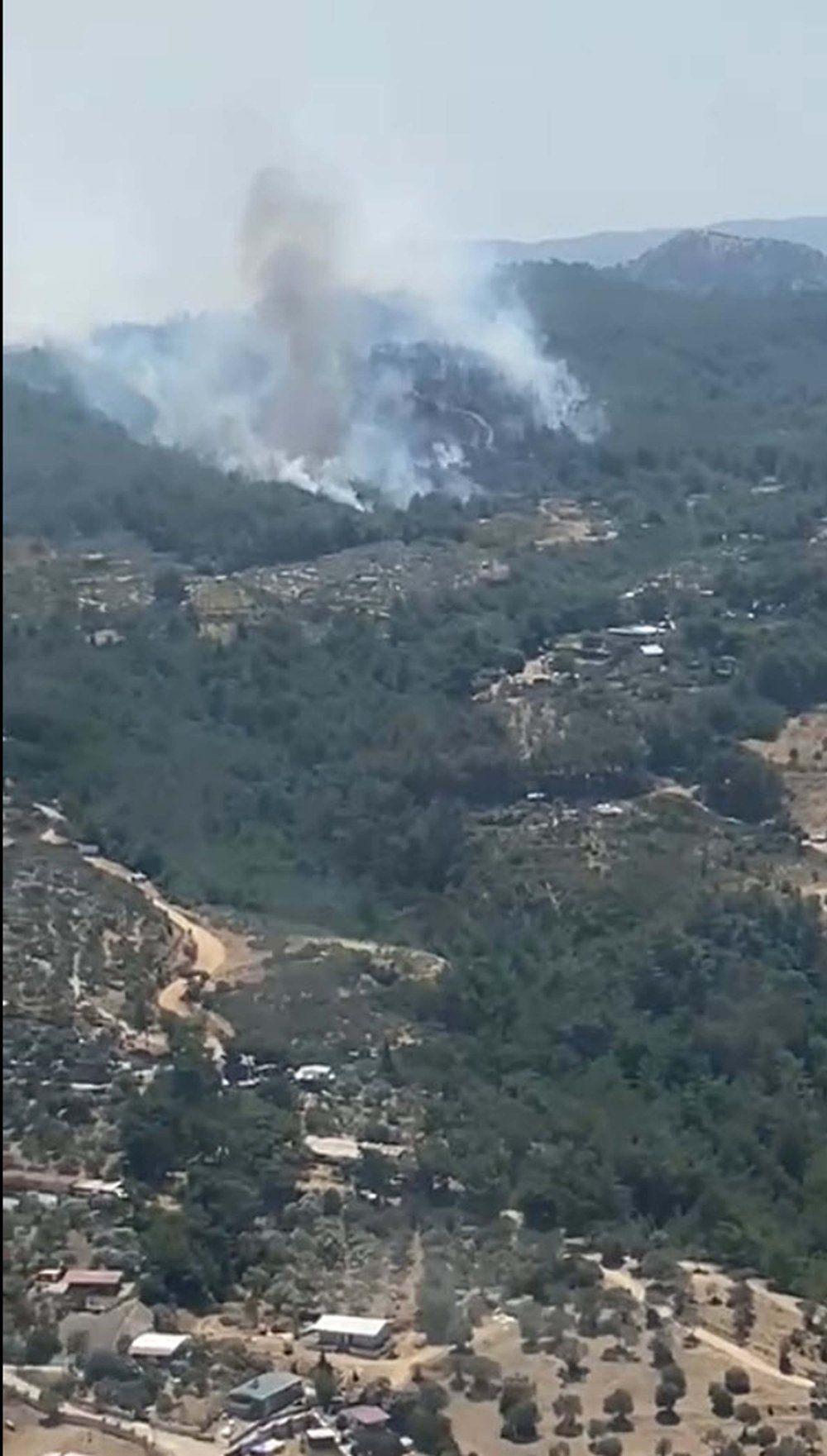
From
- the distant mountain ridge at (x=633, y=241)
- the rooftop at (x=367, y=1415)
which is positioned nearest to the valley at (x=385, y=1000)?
the rooftop at (x=367, y=1415)

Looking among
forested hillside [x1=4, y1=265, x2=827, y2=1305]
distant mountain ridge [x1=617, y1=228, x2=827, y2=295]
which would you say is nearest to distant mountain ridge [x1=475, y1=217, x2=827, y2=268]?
distant mountain ridge [x1=617, y1=228, x2=827, y2=295]

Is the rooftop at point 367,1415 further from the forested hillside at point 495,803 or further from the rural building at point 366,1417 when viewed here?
the forested hillside at point 495,803

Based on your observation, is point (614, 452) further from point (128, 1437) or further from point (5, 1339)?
point (5, 1339)

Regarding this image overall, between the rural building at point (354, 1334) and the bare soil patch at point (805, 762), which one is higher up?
the bare soil patch at point (805, 762)

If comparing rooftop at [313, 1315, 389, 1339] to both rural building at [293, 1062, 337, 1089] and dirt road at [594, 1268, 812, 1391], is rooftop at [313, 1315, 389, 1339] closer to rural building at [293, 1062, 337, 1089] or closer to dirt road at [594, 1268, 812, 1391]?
dirt road at [594, 1268, 812, 1391]

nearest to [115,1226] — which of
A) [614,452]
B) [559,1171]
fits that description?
[559,1171]

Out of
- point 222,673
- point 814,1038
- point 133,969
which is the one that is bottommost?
point 814,1038

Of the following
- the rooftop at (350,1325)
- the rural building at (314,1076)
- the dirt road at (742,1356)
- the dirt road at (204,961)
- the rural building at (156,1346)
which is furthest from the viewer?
the rural building at (314,1076)
